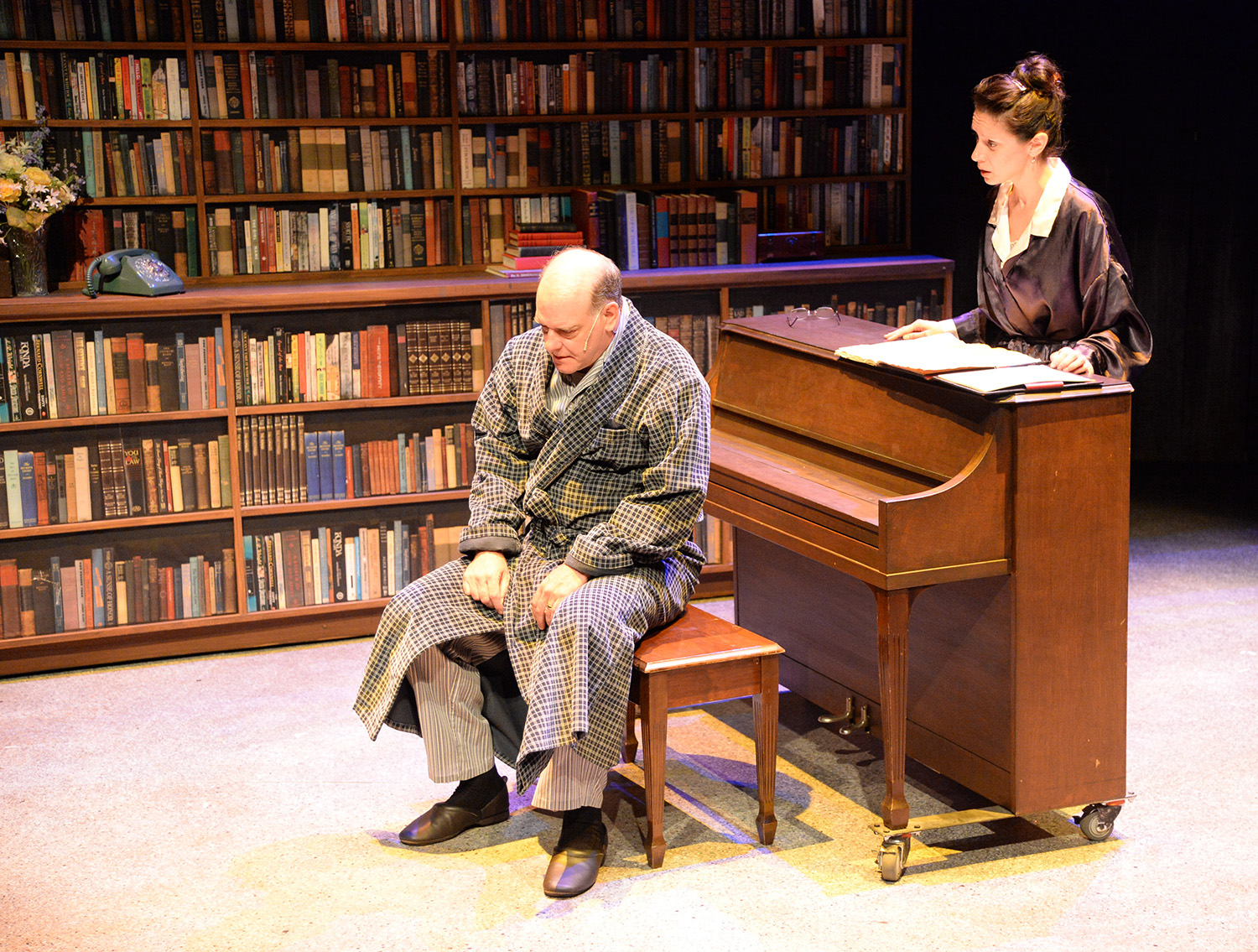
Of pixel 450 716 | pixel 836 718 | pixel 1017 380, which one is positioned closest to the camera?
pixel 1017 380

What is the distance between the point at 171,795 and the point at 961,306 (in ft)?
13.0

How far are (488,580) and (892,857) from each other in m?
Result: 1.03

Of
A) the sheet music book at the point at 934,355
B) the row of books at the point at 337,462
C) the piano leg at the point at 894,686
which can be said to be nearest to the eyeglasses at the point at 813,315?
the sheet music book at the point at 934,355

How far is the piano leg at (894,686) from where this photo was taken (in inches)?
114

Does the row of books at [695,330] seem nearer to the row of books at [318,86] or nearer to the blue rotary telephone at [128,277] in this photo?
the row of books at [318,86]

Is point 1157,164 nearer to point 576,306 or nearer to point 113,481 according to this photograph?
point 576,306

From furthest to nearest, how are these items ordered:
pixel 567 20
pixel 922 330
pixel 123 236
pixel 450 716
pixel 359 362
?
pixel 567 20 < pixel 123 236 < pixel 359 362 < pixel 922 330 < pixel 450 716

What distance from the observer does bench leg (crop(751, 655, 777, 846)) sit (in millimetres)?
3088

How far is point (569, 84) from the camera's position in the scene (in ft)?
16.5

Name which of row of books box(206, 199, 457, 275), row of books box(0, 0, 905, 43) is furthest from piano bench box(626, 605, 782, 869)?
row of books box(0, 0, 905, 43)

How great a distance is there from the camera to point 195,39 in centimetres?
462

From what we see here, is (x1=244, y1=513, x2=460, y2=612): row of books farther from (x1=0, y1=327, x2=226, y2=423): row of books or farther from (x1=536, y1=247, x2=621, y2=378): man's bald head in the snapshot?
(x1=536, y1=247, x2=621, y2=378): man's bald head

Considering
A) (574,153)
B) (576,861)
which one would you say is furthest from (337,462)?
(576,861)

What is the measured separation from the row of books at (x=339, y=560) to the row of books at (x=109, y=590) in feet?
0.32
